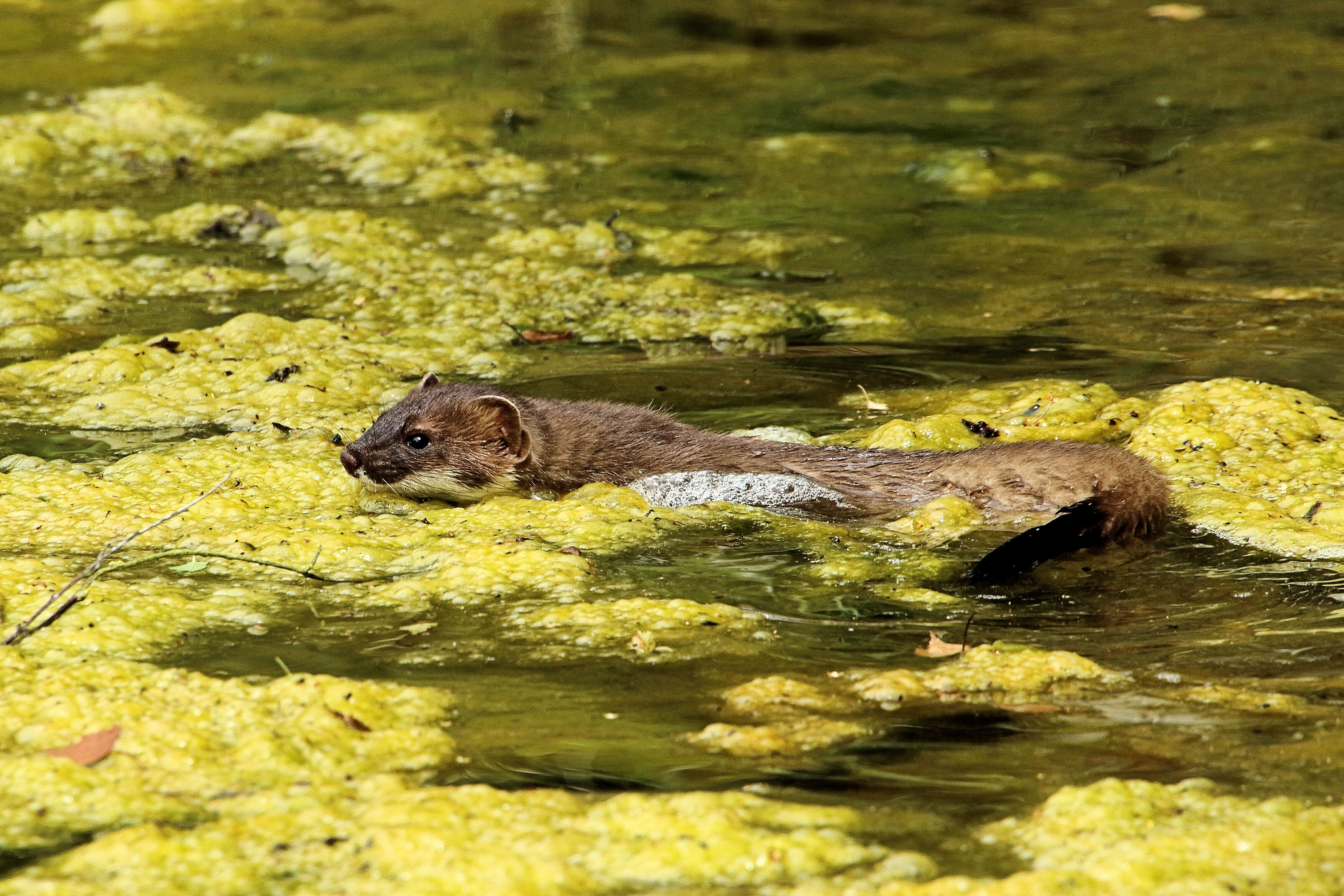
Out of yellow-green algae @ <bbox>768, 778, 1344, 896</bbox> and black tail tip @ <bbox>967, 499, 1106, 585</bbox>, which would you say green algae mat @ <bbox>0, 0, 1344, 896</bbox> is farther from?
black tail tip @ <bbox>967, 499, 1106, 585</bbox>

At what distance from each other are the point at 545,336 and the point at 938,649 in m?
3.81

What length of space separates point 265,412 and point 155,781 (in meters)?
3.31

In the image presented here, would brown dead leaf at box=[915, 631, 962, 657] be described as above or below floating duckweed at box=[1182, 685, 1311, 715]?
below

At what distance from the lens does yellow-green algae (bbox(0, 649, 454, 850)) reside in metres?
3.35

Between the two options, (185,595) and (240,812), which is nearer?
(240,812)

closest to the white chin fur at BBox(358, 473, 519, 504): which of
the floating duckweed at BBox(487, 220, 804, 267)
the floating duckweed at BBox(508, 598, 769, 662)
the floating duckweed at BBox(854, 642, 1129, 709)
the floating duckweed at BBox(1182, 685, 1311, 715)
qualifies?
the floating duckweed at BBox(508, 598, 769, 662)

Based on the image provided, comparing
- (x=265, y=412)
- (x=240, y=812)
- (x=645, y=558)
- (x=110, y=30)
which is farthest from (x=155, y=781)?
(x=110, y=30)

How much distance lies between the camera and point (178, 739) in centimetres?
361

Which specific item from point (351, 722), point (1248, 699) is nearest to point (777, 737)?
point (351, 722)

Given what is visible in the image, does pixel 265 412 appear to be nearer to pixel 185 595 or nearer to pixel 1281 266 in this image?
pixel 185 595

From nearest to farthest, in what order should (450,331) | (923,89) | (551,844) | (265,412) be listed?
(551,844) < (265,412) < (450,331) < (923,89)

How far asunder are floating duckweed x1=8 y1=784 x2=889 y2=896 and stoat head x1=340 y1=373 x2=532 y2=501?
96.9 inches

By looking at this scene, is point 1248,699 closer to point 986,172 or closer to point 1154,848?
point 1154,848

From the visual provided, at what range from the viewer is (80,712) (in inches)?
146
